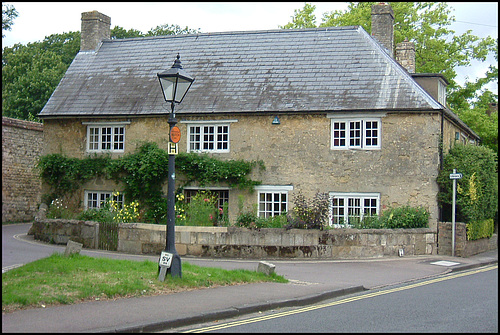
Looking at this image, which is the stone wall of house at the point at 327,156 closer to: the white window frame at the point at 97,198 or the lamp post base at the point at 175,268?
the white window frame at the point at 97,198

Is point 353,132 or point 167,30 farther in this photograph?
point 167,30

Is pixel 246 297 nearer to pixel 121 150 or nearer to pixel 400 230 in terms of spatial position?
pixel 400 230

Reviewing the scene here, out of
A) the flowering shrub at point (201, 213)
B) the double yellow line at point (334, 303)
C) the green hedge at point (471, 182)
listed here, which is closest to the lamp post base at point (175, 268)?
the double yellow line at point (334, 303)

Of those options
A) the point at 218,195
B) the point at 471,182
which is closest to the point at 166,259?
the point at 218,195

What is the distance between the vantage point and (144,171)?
2403cm

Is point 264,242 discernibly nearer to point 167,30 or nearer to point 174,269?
point 174,269

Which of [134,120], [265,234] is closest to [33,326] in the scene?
[265,234]

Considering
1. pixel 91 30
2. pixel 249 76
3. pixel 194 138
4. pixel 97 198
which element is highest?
pixel 91 30

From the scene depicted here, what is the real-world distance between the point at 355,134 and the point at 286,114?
270 centimetres

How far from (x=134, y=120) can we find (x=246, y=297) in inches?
599

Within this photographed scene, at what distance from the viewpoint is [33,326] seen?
838cm

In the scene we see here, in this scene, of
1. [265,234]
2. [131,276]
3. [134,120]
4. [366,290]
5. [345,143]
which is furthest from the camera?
[134,120]

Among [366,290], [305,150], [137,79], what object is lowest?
[366,290]

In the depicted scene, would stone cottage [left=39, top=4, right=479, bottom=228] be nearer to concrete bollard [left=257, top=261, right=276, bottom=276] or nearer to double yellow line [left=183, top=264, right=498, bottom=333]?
double yellow line [left=183, top=264, right=498, bottom=333]
